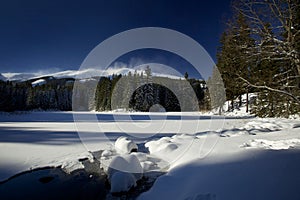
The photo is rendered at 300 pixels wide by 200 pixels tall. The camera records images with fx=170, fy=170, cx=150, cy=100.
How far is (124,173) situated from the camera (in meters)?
4.21

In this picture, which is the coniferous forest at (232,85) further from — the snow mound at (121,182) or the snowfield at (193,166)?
the snow mound at (121,182)

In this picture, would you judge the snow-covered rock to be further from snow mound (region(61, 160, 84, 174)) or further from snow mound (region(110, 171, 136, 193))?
snow mound (region(61, 160, 84, 174))

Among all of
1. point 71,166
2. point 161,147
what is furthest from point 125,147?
point 71,166

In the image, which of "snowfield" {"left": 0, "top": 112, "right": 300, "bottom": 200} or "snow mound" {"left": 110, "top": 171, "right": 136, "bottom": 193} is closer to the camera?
"snowfield" {"left": 0, "top": 112, "right": 300, "bottom": 200}

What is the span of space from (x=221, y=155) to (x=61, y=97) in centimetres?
6749

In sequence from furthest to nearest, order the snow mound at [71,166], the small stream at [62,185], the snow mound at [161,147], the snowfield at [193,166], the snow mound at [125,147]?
the snow mound at [125,147], the snow mound at [161,147], the snow mound at [71,166], the small stream at [62,185], the snowfield at [193,166]

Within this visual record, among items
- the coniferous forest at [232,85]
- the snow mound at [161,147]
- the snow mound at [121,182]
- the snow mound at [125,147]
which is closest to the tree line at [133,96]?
the coniferous forest at [232,85]

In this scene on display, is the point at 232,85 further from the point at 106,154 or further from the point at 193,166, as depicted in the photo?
the point at 106,154

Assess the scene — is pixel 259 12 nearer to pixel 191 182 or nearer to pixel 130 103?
pixel 191 182

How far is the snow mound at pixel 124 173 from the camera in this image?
3.96 meters

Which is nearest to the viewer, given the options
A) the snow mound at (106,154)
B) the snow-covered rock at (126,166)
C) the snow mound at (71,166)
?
the snow-covered rock at (126,166)

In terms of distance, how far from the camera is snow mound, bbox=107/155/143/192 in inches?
156

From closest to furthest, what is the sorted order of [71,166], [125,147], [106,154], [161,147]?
[71,166] → [106,154] → [161,147] → [125,147]

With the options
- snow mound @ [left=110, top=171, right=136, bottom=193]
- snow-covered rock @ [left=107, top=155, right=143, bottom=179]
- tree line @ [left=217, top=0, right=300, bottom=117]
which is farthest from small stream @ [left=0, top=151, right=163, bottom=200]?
tree line @ [left=217, top=0, right=300, bottom=117]
